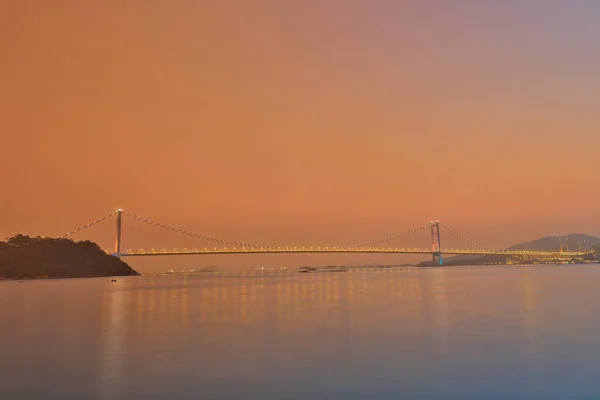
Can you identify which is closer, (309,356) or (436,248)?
(309,356)

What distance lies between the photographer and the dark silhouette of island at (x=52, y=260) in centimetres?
10488

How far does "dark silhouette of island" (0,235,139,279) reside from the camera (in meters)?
105

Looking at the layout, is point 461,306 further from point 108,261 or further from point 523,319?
point 108,261

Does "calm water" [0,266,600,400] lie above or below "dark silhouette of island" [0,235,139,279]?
below

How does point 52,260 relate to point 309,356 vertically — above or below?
above

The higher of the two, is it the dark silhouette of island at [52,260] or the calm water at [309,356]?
the dark silhouette of island at [52,260]

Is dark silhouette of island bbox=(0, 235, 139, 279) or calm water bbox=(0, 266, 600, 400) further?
dark silhouette of island bbox=(0, 235, 139, 279)

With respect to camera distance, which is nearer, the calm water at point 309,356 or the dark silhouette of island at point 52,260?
the calm water at point 309,356

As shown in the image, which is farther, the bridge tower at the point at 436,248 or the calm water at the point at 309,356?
the bridge tower at the point at 436,248

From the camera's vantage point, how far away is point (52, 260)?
4444 inches

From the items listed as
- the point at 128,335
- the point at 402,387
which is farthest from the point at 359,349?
the point at 128,335

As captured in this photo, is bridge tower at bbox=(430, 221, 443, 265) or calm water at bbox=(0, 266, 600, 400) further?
bridge tower at bbox=(430, 221, 443, 265)

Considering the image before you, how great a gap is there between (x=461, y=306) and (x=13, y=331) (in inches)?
825

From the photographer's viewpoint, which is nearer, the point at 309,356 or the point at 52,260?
the point at 309,356
